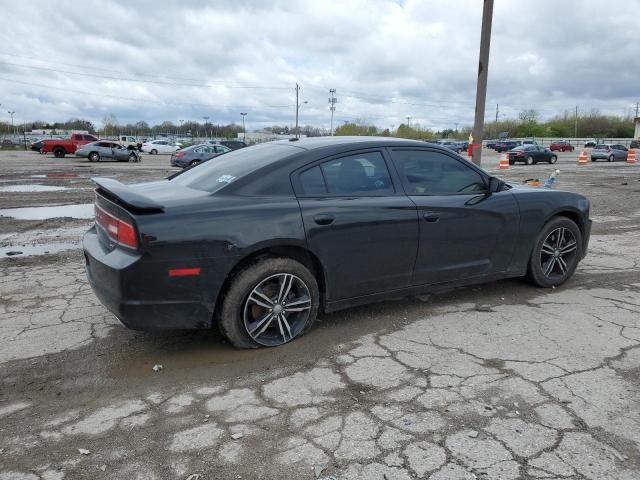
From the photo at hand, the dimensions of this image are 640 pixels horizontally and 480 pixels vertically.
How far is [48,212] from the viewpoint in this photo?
10.9 m

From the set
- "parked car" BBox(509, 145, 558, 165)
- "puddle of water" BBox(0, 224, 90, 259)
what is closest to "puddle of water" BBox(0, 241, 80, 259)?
"puddle of water" BBox(0, 224, 90, 259)

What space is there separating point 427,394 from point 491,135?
130 metres

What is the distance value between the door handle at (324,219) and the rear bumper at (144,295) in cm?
100

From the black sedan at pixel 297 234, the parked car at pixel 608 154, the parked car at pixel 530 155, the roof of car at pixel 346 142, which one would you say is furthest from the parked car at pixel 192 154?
the parked car at pixel 608 154

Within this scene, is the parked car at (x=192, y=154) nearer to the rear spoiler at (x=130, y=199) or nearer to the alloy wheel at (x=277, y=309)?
the rear spoiler at (x=130, y=199)

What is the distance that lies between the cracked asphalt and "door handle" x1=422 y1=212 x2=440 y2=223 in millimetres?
865

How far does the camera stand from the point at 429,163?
4660mm

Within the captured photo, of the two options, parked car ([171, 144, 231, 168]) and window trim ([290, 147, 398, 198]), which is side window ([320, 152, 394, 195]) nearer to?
window trim ([290, 147, 398, 198])

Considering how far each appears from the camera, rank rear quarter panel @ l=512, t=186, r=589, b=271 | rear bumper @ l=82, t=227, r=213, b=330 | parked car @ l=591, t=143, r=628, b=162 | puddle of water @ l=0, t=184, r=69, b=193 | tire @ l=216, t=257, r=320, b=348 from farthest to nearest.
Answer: parked car @ l=591, t=143, r=628, b=162, puddle of water @ l=0, t=184, r=69, b=193, rear quarter panel @ l=512, t=186, r=589, b=271, tire @ l=216, t=257, r=320, b=348, rear bumper @ l=82, t=227, r=213, b=330

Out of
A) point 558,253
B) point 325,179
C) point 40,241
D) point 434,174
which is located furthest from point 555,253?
point 40,241

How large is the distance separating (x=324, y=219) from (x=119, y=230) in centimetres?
146

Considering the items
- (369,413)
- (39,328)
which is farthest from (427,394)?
(39,328)

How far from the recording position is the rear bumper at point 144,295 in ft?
11.1

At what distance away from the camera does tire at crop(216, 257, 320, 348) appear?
3.72 m
